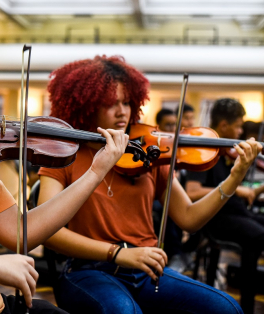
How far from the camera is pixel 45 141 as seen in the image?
110 cm

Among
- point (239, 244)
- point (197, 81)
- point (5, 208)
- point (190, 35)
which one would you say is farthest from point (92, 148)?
point (190, 35)

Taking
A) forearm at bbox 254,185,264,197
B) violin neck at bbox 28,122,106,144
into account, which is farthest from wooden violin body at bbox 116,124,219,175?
forearm at bbox 254,185,264,197

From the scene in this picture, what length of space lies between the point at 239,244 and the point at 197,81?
7.51 meters

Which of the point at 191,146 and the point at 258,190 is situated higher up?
the point at 191,146

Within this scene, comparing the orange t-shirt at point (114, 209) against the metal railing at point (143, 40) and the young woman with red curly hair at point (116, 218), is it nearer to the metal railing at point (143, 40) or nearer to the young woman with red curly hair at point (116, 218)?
the young woman with red curly hair at point (116, 218)

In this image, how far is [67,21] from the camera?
1112 centimetres

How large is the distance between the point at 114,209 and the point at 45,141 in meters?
0.35

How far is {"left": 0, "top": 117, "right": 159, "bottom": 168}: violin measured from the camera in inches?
40.6

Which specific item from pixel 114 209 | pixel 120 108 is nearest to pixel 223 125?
pixel 120 108

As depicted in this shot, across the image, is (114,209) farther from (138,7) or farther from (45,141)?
(138,7)

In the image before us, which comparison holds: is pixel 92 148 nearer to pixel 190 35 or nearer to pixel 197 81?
pixel 197 81

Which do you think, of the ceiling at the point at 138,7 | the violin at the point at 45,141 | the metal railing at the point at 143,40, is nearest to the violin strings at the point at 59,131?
the violin at the point at 45,141

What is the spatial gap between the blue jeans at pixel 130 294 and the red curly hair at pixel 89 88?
0.52 m

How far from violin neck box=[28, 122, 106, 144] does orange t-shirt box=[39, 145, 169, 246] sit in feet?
0.60
